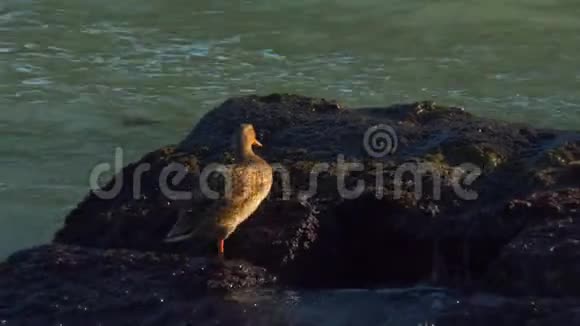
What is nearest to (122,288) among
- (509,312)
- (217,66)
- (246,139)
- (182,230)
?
(182,230)

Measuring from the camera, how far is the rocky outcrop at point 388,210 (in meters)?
4.40

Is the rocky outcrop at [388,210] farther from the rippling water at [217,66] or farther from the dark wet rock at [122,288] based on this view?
the rippling water at [217,66]

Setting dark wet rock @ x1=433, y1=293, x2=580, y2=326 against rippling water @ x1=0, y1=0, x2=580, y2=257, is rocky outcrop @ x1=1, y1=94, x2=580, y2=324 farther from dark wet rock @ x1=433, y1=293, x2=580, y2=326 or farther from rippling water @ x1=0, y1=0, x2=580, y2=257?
rippling water @ x1=0, y1=0, x2=580, y2=257

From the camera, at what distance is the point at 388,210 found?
4.73 metres

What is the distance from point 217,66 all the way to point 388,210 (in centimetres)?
626

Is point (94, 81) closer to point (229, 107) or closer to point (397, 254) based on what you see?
point (229, 107)

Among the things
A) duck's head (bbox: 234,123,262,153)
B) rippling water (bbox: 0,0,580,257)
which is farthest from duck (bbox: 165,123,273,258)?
rippling water (bbox: 0,0,580,257)

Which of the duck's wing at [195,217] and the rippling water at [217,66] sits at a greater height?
the rippling water at [217,66]

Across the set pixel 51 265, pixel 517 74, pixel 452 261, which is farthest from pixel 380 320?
pixel 517 74

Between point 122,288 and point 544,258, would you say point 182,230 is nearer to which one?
point 122,288

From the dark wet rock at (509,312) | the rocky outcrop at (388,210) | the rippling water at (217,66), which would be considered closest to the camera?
the dark wet rock at (509,312)

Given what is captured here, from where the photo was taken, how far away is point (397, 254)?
471 centimetres

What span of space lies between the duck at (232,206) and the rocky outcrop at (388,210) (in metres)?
Answer: 0.06

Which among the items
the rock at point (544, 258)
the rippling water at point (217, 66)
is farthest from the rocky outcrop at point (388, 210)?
the rippling water at point (217, 66)
